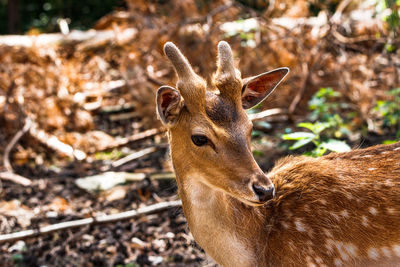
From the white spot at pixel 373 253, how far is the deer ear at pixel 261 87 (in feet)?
4.27

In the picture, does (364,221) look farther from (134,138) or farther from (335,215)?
(134,138)

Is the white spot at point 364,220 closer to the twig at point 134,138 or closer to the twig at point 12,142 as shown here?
the twig at point 134,138

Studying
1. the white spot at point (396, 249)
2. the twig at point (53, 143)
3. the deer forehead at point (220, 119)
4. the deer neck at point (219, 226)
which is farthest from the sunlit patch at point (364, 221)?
the twig at point (53, 143)

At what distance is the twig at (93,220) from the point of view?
15.8ft

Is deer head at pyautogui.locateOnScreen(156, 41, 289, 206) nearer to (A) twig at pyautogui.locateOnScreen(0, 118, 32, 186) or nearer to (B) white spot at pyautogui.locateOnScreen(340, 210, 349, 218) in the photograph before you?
(B) white spot at pyautogui.locateOnScreen(340, 210, 349, 218)

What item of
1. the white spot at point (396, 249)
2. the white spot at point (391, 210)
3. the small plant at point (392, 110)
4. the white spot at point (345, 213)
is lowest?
the small plant at point (392, 110)

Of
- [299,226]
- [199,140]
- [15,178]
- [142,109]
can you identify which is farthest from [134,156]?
[299,226]

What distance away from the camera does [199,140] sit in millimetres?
3105

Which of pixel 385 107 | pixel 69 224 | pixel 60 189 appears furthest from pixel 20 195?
pixel 385 107

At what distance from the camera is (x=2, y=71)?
7859 mm

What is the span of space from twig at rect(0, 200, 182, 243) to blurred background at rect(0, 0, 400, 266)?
0.23 feet

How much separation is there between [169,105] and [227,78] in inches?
17.5

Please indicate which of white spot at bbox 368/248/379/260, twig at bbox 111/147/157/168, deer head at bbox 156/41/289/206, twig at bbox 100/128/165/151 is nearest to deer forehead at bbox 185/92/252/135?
deer head at bbox 156/41/289/206

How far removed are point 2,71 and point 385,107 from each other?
20.0 feet
